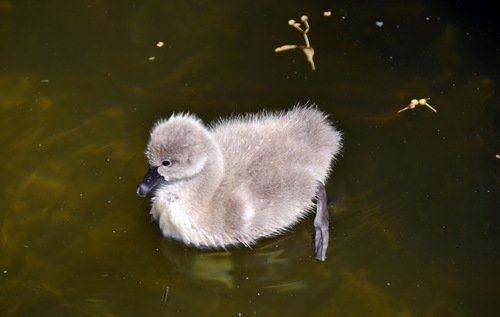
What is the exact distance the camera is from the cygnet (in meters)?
3.82

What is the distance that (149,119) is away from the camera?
4.54 m

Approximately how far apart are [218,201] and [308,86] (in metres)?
1.01

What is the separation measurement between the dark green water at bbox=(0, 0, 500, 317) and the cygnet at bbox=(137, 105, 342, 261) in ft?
0.29

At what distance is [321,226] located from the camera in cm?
399

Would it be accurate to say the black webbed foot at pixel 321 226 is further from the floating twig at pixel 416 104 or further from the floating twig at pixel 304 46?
the floating twig at pixel 304 46

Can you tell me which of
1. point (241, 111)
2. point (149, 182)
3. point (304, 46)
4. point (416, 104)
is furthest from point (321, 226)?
point (304, 46)

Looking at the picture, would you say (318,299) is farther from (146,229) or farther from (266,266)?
(146,229)

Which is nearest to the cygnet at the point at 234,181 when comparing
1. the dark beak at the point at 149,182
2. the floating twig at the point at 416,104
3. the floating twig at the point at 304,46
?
the dark beak at the point at 149,182

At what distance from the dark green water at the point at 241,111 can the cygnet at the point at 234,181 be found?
0.09 m

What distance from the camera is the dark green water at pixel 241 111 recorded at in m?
3.79

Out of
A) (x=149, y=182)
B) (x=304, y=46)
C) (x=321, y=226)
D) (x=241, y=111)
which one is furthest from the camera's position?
(x=304, y=46)

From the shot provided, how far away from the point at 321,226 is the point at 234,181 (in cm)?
41

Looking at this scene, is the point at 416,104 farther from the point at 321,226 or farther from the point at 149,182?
the point at 149,182

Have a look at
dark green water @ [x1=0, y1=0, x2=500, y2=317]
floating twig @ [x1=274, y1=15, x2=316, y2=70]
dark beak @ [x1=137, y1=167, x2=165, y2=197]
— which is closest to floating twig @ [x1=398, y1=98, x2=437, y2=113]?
dark green water @ [x1=0, y1=0, x2=500, y2=317]
